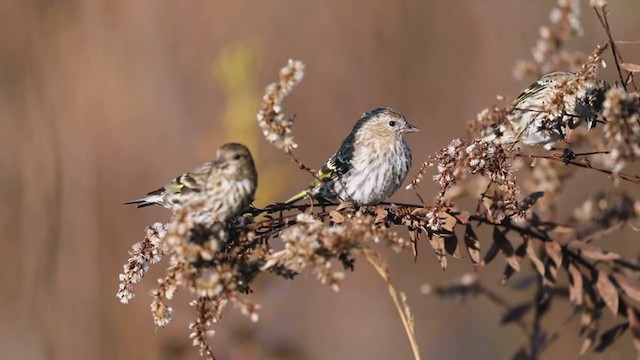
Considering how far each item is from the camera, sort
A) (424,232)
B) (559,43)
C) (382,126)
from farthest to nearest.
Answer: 1. (382,126)
2. (559,43)
3. (424,232)

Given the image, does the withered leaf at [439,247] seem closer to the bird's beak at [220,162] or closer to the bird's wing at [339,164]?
the bird's beak at [220,162]

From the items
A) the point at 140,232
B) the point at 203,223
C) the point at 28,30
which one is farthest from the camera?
the point at 140,232

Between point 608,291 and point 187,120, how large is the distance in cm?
527

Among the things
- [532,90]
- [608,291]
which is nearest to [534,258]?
[608,291]

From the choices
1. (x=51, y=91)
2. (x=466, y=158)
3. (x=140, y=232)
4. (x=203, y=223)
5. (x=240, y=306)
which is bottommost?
(x=240, y=306)

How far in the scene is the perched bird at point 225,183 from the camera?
307 cm

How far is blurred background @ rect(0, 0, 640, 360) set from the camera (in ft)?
20.9

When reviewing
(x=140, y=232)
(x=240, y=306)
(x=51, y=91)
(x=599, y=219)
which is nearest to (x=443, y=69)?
(x=140, y=232)

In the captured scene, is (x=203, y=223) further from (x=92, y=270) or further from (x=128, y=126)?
(x=128, y=126)

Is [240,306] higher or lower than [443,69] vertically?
lower

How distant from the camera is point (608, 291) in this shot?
335 cm

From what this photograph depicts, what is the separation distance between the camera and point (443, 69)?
8828 millimetres

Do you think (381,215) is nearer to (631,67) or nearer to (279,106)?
(279,106)

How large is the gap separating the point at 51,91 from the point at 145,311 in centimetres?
169
